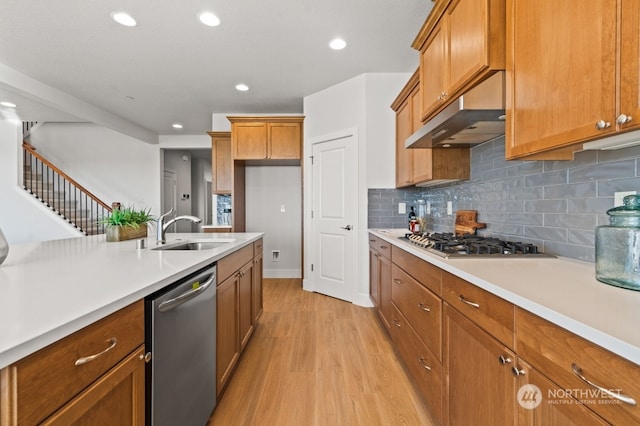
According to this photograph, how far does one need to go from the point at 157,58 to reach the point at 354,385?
365cm

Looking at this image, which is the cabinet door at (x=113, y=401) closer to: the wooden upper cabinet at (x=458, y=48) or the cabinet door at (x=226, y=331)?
the cabinet door at (x=226, y=331)

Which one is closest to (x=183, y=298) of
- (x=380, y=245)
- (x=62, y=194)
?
(x=380, y=245)

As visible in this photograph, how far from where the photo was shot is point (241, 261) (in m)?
2.04

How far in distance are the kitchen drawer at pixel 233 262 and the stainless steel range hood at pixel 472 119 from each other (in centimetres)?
152

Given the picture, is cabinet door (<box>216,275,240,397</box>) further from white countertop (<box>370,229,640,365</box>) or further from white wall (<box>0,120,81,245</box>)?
white wall (<box>0,120,81,245</box>)

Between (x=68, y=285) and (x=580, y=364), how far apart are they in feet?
4.61

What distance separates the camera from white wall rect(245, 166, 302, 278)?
16.1 ft

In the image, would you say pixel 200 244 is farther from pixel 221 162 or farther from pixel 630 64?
pixel 221 162

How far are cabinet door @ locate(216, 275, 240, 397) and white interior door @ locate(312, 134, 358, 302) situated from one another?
182 cm

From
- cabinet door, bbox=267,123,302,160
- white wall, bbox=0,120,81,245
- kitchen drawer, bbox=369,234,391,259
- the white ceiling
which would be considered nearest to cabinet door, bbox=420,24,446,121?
the white ceiling

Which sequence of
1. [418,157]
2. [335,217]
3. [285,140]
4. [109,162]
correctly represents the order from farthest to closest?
1. [109,162]
2. [285,140]
3. [335,217]
4. [418,157]

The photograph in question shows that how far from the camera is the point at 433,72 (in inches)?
74.4

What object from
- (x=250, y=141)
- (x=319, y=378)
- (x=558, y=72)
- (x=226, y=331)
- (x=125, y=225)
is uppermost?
(x=250, y=141)

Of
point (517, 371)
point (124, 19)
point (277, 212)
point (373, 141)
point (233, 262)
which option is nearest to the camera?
point (517, 371)
